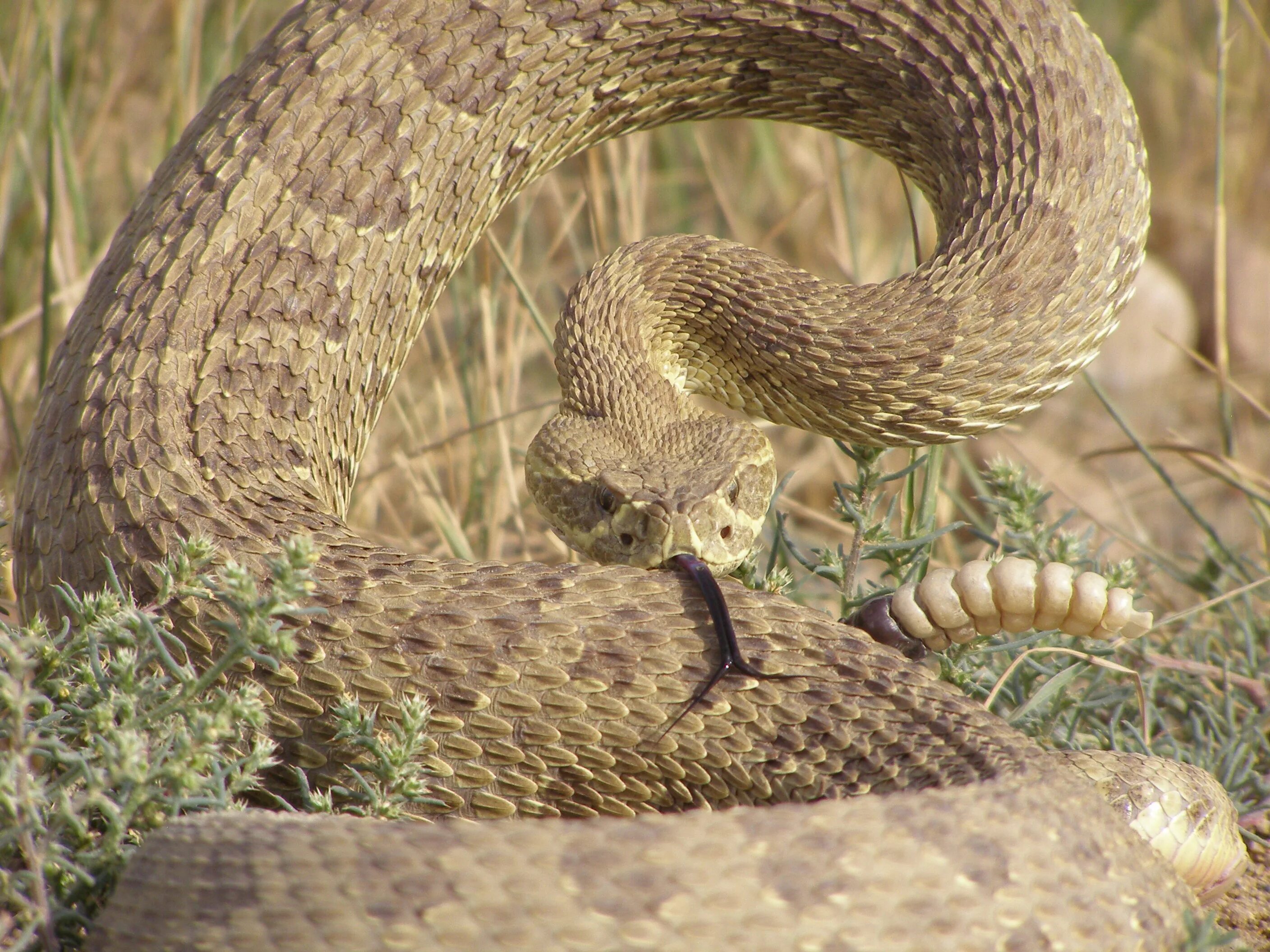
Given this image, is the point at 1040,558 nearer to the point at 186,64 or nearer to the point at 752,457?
the point at 752,457

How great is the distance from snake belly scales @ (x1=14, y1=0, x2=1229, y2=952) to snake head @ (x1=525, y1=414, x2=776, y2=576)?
25cm

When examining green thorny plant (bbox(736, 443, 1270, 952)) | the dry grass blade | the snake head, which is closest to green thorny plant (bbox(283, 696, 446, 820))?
the snake head

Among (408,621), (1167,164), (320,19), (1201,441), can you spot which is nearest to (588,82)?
(320,19)

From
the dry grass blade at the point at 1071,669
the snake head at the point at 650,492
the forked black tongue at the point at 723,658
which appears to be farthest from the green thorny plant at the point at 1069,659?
the forked black tongue at the point at 723,658

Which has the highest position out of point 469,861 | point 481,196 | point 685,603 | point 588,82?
point 588,82

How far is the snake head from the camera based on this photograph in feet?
10.6

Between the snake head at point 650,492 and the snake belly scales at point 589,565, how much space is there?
25 centimetres

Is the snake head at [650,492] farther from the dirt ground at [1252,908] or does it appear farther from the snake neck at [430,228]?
the dirt ground at [1252,908]

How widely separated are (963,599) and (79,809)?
6.38 feet

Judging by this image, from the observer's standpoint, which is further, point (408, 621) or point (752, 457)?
point (752, 457)

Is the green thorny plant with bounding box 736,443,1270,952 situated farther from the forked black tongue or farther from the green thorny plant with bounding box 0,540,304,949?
the green thorny plant with bounding box 0,540,304,949

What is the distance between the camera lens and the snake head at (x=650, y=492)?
324 cm

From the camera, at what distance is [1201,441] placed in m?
8.63

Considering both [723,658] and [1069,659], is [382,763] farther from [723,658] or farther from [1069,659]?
[1069,659]
